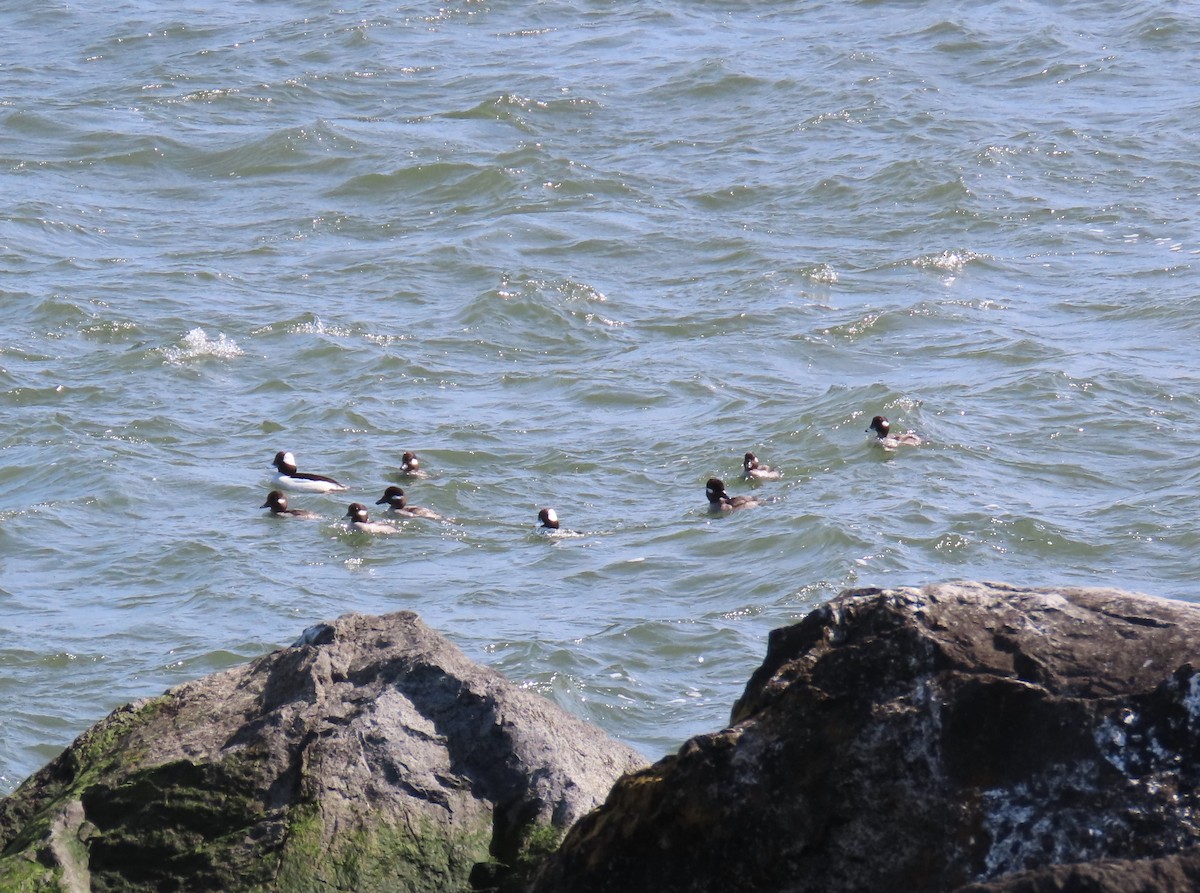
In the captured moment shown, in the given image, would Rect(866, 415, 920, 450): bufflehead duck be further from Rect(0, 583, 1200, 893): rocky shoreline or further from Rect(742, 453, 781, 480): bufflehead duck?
Rect(0, 583, 1200, 893): rocky shoreline

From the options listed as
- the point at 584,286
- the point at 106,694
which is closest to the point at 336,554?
the point at 106,694

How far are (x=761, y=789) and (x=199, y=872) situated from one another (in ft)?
5.22

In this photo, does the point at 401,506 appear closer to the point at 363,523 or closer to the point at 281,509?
the point at 363,523

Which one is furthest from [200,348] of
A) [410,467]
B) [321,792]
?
[321,792]

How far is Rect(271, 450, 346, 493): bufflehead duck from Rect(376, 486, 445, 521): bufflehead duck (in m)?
0.59

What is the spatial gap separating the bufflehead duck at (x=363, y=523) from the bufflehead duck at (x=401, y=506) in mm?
164

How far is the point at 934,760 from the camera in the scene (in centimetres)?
354

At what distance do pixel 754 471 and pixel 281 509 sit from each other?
4.15 m

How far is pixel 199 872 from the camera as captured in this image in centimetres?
439

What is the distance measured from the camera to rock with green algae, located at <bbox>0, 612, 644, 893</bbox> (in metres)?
4.39

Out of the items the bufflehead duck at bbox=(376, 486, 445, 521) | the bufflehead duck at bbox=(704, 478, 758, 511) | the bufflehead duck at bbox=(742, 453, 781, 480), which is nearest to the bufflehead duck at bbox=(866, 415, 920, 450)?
the bufflehead duck at bbox=(742, 453, 781, 480)

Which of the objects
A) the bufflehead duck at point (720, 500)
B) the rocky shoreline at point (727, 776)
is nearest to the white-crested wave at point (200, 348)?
the bufflehead duck at point (720, 500)

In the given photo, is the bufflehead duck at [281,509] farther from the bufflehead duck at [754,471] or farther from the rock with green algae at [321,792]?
the rock with green algae at [321,792]

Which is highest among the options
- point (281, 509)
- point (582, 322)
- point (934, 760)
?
point (934, 760)
